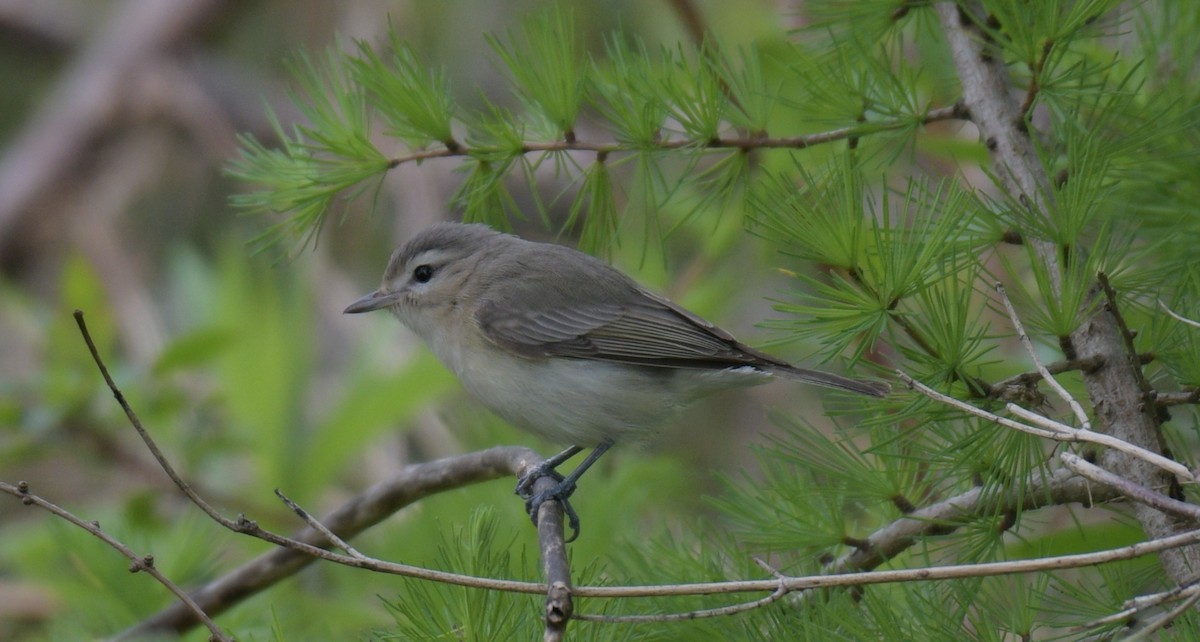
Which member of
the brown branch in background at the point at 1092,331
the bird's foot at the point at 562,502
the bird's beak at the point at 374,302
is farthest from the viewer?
the bird's beak at the point at 374,302

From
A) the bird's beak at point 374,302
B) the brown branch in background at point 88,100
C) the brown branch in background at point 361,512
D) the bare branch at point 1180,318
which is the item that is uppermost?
the brown branch in background at point 88,100

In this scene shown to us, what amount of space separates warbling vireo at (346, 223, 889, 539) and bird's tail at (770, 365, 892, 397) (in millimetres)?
81

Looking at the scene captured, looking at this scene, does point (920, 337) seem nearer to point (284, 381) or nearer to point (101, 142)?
point (284, 381)

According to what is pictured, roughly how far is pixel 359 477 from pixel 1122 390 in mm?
3482

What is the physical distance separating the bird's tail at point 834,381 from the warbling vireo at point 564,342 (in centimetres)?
8

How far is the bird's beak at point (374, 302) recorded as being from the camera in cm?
331

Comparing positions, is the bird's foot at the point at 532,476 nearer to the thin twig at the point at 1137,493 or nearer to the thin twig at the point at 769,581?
the thin twig at the point at 769,581

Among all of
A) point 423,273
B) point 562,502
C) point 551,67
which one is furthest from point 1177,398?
point 423,273

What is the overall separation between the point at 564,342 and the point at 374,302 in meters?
0.64

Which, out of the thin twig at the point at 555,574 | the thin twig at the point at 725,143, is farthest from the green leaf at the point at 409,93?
the thin twig at the point at 555,574

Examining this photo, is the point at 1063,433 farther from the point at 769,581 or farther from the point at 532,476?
the point at 532,476

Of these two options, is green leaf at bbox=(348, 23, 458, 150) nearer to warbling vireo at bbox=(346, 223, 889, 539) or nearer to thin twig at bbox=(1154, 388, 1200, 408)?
warbling vireo at bbox=(346, 223, 889, 539)

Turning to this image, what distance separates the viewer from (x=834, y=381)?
2.32 metres

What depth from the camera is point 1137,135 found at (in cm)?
183
